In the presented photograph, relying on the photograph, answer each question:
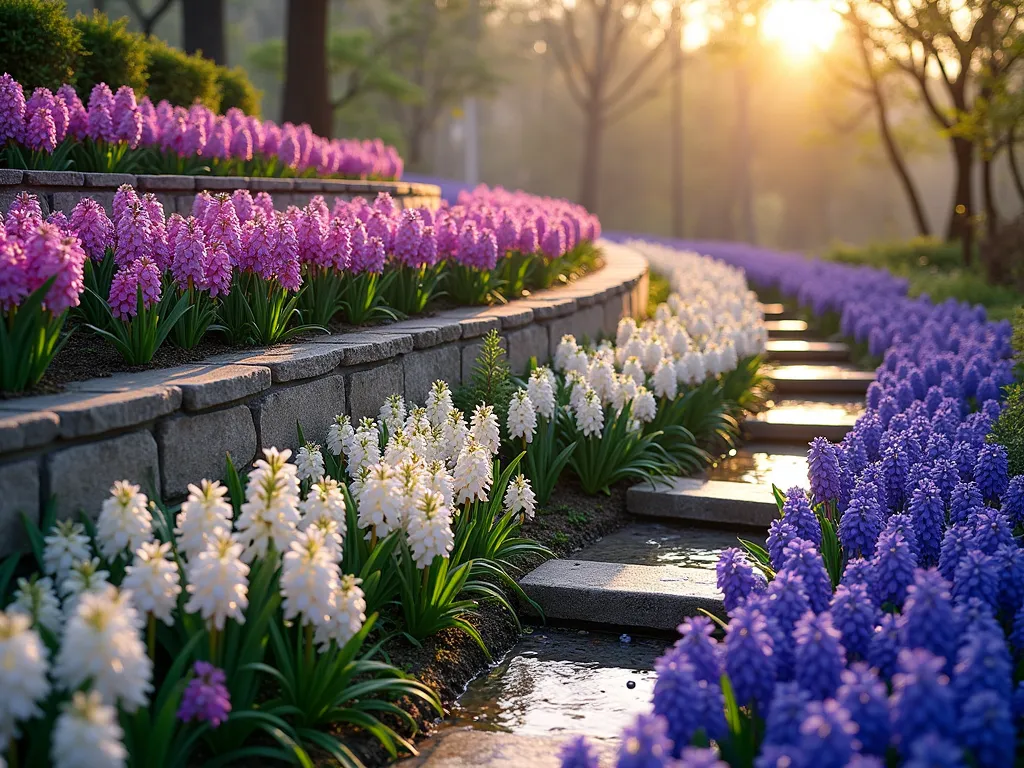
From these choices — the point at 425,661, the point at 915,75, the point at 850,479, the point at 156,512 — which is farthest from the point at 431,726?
the point at 915,75

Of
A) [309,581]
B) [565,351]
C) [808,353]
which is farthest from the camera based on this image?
[808,353]

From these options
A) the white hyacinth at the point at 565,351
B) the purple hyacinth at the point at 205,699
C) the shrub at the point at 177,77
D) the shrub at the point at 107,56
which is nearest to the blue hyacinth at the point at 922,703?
the purple hyacinth at the point at 205,699

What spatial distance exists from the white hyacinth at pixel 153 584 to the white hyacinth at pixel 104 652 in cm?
32

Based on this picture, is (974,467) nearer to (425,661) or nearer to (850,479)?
(850,479)

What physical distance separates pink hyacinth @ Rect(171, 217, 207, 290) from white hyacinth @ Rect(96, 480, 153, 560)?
1783mm

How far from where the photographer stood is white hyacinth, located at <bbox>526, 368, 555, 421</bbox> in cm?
534

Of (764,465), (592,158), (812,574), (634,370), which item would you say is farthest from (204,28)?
(592,158)

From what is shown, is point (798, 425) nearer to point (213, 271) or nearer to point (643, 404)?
point (643, 404)

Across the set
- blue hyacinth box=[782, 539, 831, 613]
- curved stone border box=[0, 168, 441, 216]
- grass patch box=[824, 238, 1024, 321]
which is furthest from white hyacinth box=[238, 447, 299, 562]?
grass patch box=[824, 238, 1024, 321]

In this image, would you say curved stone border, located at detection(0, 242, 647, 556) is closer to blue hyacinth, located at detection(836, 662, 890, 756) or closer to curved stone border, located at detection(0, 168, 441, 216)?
curved stone border, located at detection(0, 168, 441, 216)

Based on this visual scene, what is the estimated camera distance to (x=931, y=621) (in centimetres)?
278

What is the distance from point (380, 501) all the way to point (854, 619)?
151cm

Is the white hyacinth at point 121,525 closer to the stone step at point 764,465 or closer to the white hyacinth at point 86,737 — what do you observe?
the white hyacinth at point 86,737

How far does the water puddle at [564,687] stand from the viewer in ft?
11.5
